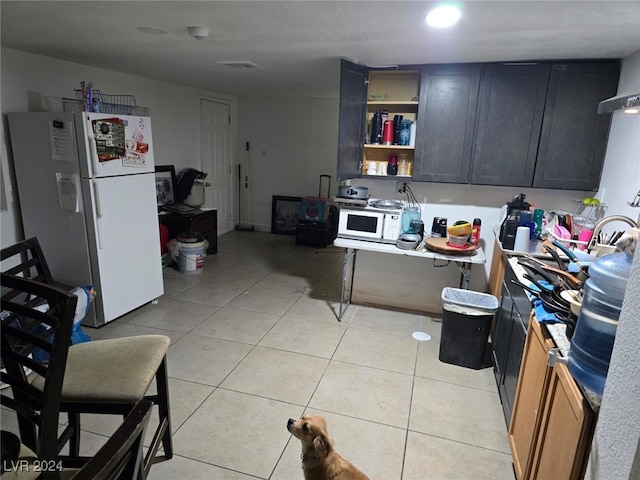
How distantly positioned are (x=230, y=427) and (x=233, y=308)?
160 centimetres

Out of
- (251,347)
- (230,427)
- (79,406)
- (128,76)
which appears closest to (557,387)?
(230,427)

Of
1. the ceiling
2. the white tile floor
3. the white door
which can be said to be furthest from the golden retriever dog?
the white door

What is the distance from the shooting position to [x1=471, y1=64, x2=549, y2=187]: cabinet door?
116 inches

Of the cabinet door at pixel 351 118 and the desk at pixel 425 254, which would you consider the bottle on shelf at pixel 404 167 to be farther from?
the desk at pixel 425 254

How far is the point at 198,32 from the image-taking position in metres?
2.35

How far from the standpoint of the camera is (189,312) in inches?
139

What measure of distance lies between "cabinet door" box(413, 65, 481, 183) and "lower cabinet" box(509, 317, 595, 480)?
69.7 inches

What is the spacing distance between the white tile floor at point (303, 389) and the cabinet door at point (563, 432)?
1.84 feet

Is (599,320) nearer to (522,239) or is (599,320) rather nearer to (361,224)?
(522,239)

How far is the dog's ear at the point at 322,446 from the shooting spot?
151 centimetres

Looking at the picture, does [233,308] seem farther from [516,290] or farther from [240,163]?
[240,163]

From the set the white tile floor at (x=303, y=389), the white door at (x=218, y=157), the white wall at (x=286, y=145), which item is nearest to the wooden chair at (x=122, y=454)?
the white tile floor at (x=303, y=389)

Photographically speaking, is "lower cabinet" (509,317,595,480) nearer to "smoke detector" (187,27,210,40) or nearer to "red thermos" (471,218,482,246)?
"red thermos" (471,218,482,246)

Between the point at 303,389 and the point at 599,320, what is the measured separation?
1823mm
